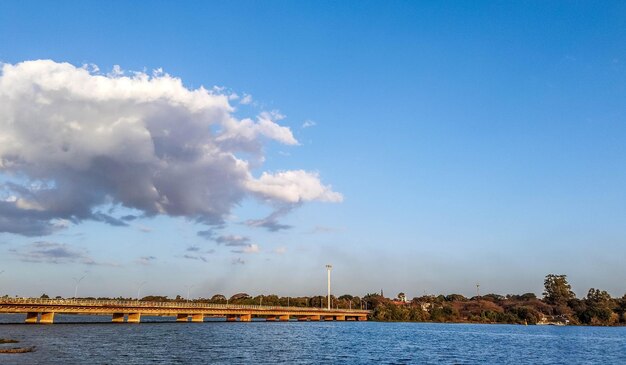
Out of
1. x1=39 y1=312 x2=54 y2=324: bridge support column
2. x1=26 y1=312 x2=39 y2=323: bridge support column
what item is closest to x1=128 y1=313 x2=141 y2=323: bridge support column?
x1=39 y1=312 x2=54 y2=324: bridge support column

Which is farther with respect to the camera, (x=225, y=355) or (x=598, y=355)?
(x=598, y=355)

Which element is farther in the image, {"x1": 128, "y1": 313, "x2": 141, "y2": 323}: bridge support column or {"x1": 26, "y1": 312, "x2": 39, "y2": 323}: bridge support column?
{"x1": 128, "y1": 313, "x2": 141, "y2": 323}: bridge support column

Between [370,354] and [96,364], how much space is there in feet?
150

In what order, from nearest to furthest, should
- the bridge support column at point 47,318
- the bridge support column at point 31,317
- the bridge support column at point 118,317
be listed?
the bridge support column at point 47,318 < the bridge support column at point 31,317 < the bridge support column at point 118,317

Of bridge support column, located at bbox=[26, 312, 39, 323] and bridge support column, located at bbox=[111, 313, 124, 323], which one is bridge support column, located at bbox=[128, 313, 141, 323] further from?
bridge support column, located at bbox=[26, 312, 39, 323]

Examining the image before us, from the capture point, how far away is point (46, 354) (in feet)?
214

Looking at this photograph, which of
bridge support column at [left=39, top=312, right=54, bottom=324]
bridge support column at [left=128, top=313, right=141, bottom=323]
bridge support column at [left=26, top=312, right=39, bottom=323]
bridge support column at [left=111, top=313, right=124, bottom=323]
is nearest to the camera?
bridge support column at [left=39, top=312, right=54, bottom=324]

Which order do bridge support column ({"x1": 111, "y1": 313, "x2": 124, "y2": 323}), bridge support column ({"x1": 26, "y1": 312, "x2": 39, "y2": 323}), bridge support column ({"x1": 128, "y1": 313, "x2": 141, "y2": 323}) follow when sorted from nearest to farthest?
bridge support column ({"x1": 26, "y1": 312, "x2": 39, "y2": 323}) < bridge support column ({"x1": 111, "y1": 313, "x2": 124, "y2": 323}) < bridge support column ({"x1": 128, "y1": 313, "x2": 141, "y2": 323})

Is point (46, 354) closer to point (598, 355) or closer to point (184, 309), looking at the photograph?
point (598, 355)

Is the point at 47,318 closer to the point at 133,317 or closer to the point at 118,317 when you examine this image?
the point at 118,317

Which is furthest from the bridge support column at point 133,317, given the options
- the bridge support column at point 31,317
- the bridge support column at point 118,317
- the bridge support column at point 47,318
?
the bridge support column at point 31,317

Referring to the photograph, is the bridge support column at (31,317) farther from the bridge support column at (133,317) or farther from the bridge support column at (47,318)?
the bridge support column at (133,317)

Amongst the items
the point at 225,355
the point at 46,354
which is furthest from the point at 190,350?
the point at 46,354

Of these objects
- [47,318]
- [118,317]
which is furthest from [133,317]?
[47,318]
